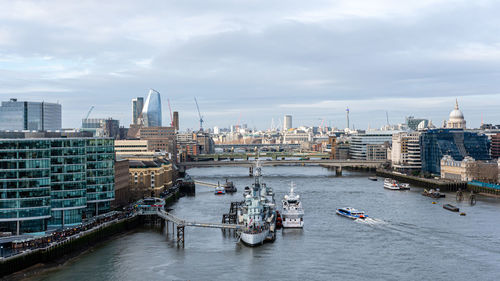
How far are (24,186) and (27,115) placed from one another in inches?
2054

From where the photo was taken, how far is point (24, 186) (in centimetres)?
4275

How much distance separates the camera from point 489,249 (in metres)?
42.0

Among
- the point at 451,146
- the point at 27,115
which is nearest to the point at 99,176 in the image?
the point at 27,115

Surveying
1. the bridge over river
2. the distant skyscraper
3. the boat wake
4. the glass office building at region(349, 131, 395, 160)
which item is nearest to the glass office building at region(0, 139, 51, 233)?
the boat wake

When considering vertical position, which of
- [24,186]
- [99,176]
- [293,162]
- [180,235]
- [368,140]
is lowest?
[180,235]

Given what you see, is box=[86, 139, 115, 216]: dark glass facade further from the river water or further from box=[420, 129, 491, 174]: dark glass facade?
box=[420, 129, 491, 174]: dark glass facade

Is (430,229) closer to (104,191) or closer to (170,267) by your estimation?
(170,267)

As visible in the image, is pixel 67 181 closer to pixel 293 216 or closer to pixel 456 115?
pixel 293 216

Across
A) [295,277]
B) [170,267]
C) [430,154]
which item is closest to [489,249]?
[295,277]

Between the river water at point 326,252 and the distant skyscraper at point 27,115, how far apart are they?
38224 millimetres

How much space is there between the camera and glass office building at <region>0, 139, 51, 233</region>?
42.1 m

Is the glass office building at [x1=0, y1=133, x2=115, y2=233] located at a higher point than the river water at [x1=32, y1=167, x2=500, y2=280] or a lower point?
higher

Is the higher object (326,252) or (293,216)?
(293,216)

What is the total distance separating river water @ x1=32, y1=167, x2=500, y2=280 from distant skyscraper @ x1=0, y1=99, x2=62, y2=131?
38.2m
